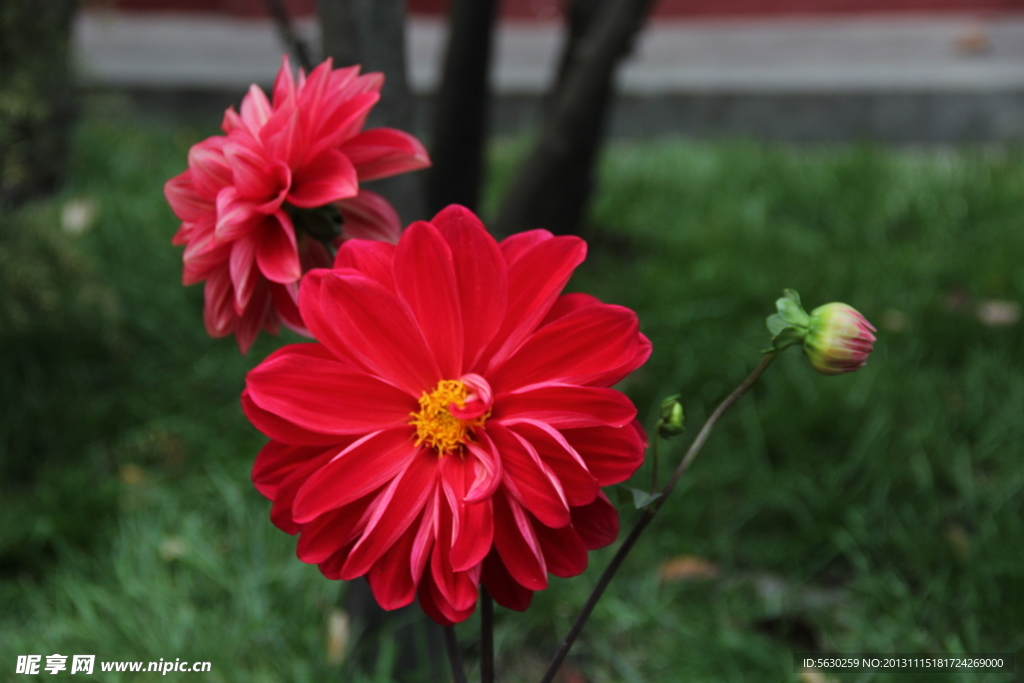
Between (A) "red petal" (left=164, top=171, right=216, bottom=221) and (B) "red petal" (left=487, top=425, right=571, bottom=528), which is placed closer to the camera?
(B) "red petal" (left=487, top=425, right=571, bottom=528)

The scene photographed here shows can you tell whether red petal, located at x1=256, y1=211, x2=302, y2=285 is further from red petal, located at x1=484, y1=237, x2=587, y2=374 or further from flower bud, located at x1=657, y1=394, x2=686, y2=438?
flower bud, located at x1=657, y1=394, x2=686, y2=438

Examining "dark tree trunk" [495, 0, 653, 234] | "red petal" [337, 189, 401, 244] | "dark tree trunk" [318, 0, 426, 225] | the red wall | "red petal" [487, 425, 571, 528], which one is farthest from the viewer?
the red wall

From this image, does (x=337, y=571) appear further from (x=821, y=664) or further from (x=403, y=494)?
(x=821, y=664)

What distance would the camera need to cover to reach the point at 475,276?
64 cm

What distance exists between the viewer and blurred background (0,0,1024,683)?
4.81 feet

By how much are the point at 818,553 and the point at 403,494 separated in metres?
1.36

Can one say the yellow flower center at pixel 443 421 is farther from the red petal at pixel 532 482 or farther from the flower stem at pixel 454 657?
the flower stem at pixel 454 657

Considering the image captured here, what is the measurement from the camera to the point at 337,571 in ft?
2.10

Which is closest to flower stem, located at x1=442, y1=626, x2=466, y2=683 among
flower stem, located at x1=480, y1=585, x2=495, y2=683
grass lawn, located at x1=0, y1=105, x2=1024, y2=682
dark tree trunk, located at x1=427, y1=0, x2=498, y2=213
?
flower stem, located at x1=480, y1=585, x2=495, y2=683

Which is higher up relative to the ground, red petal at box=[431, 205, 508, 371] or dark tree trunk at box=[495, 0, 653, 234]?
red petal at box=[431, 205, 508, 371]

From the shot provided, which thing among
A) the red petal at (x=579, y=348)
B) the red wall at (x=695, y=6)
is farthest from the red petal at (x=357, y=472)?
the red wall at (x=695, y=6)

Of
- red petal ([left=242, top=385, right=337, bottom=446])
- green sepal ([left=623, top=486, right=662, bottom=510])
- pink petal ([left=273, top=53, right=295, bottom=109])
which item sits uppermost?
pink petal ([left=273, top=53, right=295, bottom=109])

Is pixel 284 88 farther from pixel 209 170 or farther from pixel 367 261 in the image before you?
pixel 367 261

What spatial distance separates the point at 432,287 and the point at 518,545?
0.21 metres
